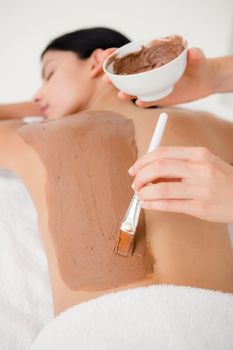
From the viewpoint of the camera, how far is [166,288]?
736 mm

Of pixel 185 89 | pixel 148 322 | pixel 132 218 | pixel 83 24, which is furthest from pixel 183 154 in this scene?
pixel 83 24

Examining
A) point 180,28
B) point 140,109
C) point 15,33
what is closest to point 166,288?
point 140,109

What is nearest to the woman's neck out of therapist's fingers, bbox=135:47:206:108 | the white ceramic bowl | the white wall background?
therapist's fingers, bbox=135:47:206:108

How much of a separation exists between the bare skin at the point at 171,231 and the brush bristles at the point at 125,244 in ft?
0.18

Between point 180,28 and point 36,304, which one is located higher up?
point 180,28

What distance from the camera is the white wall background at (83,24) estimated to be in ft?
5.67

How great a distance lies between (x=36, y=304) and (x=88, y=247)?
281mm

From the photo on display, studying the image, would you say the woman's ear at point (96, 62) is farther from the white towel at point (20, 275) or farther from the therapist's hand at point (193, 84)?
the white towel at point (20, 275)

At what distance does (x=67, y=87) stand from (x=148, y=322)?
0.85m

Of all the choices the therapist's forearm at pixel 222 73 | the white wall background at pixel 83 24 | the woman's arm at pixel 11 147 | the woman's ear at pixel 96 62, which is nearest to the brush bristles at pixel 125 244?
the woman's arm at pixel 11 147

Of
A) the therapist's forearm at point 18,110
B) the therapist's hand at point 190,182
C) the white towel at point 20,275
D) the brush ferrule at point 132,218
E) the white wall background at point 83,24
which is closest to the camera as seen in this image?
the therapist's hand at point 190,182

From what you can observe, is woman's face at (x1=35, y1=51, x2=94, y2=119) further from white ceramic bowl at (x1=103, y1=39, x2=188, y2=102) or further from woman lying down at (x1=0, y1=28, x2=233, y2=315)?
white ceramic bowl at (x1=103, y1=39, x2=188, y2=102)

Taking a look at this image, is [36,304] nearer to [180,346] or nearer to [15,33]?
[180,346]

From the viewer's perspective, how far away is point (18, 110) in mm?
1532
